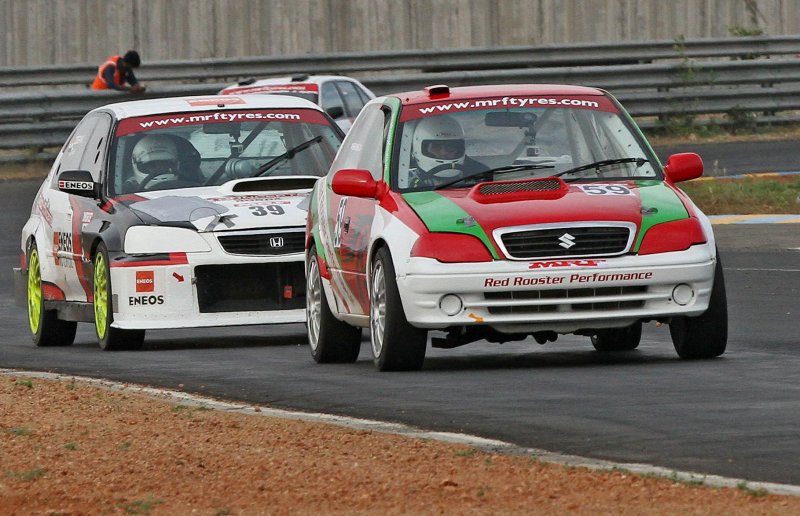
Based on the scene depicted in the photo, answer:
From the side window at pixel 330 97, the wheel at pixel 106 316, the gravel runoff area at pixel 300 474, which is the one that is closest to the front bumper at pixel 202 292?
the wheel at pixel 106 316

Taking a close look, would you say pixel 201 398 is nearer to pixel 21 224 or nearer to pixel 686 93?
pixel 21 224

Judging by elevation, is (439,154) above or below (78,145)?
above

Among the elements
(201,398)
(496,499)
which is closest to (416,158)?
(201,398)

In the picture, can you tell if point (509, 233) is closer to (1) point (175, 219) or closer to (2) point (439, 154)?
(2) point (439, 154)

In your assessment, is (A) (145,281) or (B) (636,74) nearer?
(A) (145,281)

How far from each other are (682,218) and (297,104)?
440 cm

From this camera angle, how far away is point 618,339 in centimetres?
1292

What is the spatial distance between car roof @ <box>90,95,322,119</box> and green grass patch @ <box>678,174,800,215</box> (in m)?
9.57

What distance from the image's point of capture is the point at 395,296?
11320mm

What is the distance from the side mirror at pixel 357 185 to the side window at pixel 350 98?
55.5 feet

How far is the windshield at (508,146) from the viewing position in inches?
473

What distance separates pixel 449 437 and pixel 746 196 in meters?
16.5

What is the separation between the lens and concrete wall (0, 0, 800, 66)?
1260 inches

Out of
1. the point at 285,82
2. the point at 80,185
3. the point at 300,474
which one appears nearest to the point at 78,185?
the point at 80,185
